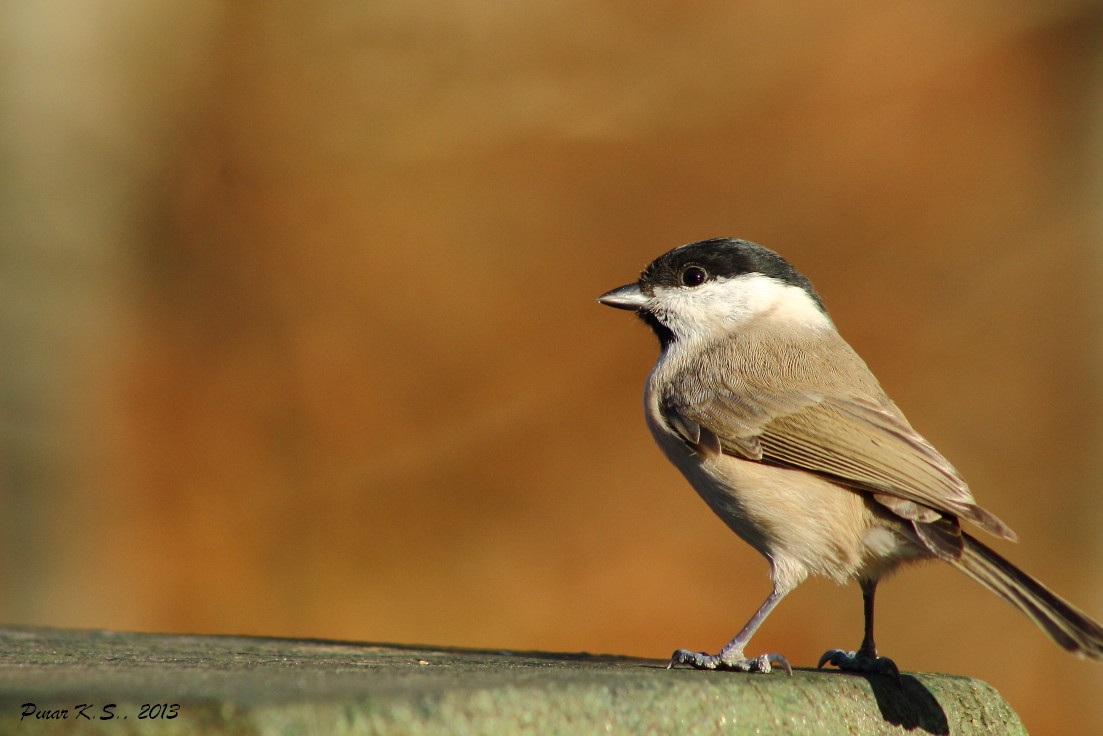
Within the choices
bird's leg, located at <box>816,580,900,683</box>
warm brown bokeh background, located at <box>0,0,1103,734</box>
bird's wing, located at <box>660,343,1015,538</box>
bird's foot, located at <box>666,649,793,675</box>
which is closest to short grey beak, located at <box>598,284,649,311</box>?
bird's wing, located at <box>660,343,1015,538</box>

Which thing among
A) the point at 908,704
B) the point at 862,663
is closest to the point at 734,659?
the point at 862,663

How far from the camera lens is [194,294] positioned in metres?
3.71

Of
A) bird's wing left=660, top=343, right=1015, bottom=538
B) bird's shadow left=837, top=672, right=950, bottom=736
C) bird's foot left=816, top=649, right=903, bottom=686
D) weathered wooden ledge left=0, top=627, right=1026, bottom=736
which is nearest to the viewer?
weathered wooden ledge left=0, top=627, right=1026, bottom=736

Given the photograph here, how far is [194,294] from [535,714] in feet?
9.81

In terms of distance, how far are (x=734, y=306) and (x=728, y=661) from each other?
34.9 inches

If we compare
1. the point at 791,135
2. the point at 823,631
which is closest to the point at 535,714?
the point at 823,631

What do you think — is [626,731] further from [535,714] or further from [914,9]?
[914,9]

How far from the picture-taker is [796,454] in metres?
1.93

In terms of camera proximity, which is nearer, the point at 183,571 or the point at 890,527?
the point at 890,527

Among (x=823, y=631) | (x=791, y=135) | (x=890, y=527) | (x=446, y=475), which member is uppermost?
(x=791, y=135)

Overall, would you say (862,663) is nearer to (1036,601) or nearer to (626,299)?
(1036,601)

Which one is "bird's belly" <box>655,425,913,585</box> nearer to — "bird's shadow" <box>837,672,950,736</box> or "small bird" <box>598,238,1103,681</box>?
"small bird" <box>598,238,1103,681</box>

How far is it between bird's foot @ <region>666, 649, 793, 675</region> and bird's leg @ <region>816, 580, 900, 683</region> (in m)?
0.16

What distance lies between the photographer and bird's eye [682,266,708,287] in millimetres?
2406
